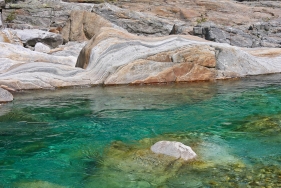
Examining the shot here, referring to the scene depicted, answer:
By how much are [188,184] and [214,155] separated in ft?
4.42

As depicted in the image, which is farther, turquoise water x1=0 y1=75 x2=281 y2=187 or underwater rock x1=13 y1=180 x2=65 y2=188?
turquoise water x1=0 y1=75 x2=281 y2=187

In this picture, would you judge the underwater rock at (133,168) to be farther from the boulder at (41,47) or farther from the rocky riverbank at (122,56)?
the boulder at (41,47)

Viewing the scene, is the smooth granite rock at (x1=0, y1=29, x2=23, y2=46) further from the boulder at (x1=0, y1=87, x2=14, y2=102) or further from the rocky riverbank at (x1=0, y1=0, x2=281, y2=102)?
the boulder at (x1=0, y1=87, x2=14, y2=102)

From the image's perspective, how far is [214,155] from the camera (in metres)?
6.72

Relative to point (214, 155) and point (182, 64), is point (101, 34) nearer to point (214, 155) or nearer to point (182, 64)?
point (182, 64)

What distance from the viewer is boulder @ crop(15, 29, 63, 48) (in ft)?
68.8

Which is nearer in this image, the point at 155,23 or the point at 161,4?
the point at 155,23

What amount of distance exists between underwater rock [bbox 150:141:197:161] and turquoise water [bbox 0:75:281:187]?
0.19 meters

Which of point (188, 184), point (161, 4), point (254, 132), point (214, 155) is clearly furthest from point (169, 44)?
point (161, 4)

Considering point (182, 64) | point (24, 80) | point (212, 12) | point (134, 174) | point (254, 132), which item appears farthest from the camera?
point (212, 12)

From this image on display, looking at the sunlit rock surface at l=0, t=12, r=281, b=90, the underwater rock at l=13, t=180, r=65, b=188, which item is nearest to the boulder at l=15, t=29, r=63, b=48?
the sunlit rock surface at l=0, t=12, r=281, b=90

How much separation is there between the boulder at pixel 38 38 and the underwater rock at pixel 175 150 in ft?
53.5

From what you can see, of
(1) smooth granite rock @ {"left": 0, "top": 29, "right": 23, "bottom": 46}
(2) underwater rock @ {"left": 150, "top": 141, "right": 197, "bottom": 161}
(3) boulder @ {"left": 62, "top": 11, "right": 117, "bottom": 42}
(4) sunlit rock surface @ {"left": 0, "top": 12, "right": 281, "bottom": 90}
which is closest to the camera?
(2) underwater rock @ {"left": 150, "top": 141, "right": 197, "bottom": 161}

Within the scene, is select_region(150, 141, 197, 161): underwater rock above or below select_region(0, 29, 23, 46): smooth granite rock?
below
